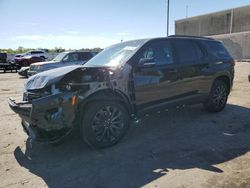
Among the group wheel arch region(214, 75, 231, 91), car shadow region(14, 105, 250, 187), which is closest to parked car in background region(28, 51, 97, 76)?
wheel arch region(214, 75, 231, 91)

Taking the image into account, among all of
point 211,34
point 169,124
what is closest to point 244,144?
point 169,124

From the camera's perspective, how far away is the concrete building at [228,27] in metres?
33.7

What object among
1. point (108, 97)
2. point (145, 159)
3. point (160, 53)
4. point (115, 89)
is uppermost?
point (160, 53)

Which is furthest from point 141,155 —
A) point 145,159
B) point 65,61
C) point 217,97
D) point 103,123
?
point 65,61

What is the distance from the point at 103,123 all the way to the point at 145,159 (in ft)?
2.97

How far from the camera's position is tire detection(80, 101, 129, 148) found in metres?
4.41

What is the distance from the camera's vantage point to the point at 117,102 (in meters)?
4.76

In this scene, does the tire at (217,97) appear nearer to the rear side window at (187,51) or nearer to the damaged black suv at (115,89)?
the damaged black suv at (115,89)

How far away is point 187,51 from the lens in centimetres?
607

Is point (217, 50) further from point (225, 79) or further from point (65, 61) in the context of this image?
point (65, 61)

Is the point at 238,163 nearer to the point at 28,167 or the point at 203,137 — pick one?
the point at 203,137

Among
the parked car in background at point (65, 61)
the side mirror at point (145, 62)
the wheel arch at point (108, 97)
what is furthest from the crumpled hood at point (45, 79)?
the parked car in background at point (65, 61)

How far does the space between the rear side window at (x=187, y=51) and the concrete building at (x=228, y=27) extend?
29.4 m

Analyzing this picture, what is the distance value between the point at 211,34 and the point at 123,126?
130 ft
